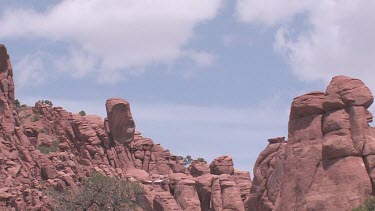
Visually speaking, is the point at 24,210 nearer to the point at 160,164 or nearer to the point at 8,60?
the point at 8,60

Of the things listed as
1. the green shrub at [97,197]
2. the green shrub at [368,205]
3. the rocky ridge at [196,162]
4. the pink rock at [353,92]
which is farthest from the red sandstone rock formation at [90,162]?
the green shrub at [368,205]

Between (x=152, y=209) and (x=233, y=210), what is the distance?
25.8 feet

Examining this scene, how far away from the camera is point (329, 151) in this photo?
3441 centimetres

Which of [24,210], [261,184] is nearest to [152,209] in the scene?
[24,210]

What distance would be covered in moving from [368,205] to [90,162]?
51341 mm

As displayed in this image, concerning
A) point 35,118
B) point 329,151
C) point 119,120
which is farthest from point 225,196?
point 329,151

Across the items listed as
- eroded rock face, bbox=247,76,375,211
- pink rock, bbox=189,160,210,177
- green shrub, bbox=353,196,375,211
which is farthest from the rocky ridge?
green shrub, bbox=353,196,375,211

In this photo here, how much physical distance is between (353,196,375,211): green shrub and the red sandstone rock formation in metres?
32.3

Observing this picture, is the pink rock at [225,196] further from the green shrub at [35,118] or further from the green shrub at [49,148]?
the green shrub at [35,118]

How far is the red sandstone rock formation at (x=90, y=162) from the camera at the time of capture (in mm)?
66312

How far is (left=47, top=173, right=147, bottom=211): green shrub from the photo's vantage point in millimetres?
58531

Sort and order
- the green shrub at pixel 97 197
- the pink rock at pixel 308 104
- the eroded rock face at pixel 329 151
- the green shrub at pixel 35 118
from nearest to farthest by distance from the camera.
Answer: the eroded rock face at pixel 329 151
the pink rock at pixel 308 104
the green shrub at pixel 97 197
the green shrub at pixel 35 118

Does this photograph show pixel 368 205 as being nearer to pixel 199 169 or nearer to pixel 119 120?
pixel 119 120

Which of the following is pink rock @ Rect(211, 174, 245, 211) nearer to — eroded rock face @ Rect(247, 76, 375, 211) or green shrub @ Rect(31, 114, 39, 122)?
green shrub @ Rect(31, 114, 39, 122)
